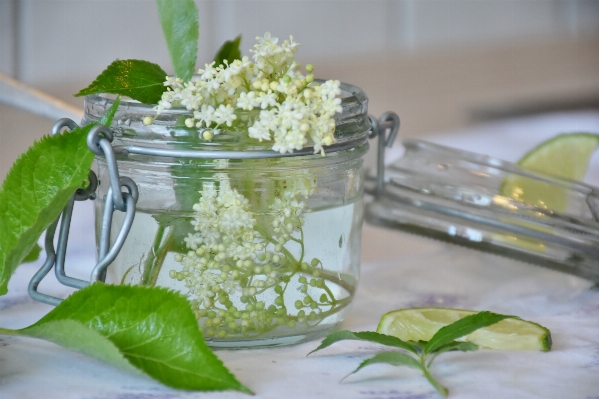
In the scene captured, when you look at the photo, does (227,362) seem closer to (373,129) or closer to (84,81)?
(373,129)

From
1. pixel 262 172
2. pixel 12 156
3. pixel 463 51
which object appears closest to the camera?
pixel 262 172

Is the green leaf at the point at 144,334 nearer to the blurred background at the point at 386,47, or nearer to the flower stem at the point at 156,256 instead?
the flower stem at the point at 156,256

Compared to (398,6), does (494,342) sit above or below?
below

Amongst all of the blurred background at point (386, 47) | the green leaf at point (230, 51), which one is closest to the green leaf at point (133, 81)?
the green leaf at point (230, 51)

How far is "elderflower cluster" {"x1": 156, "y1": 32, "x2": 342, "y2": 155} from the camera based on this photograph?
32 centimetres

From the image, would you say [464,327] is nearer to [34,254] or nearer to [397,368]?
[397,368]

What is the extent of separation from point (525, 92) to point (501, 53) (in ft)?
0.30

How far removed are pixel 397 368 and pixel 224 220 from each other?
0.11m

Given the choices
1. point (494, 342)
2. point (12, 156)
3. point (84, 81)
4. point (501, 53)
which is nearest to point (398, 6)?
point (501, 53)

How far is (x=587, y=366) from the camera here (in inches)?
14.4

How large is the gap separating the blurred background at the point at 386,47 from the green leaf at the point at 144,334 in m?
0.51

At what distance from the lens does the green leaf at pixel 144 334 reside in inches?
12.0

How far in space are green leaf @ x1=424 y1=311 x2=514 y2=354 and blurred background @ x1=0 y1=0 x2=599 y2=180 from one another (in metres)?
0.59

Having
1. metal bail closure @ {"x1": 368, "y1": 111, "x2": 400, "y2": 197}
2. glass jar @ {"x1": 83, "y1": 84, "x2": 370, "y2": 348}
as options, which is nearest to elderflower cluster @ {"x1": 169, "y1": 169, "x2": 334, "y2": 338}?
glass jar @ {"x1": 83, "y1": 84, "x2": 370, "y2": 348}
